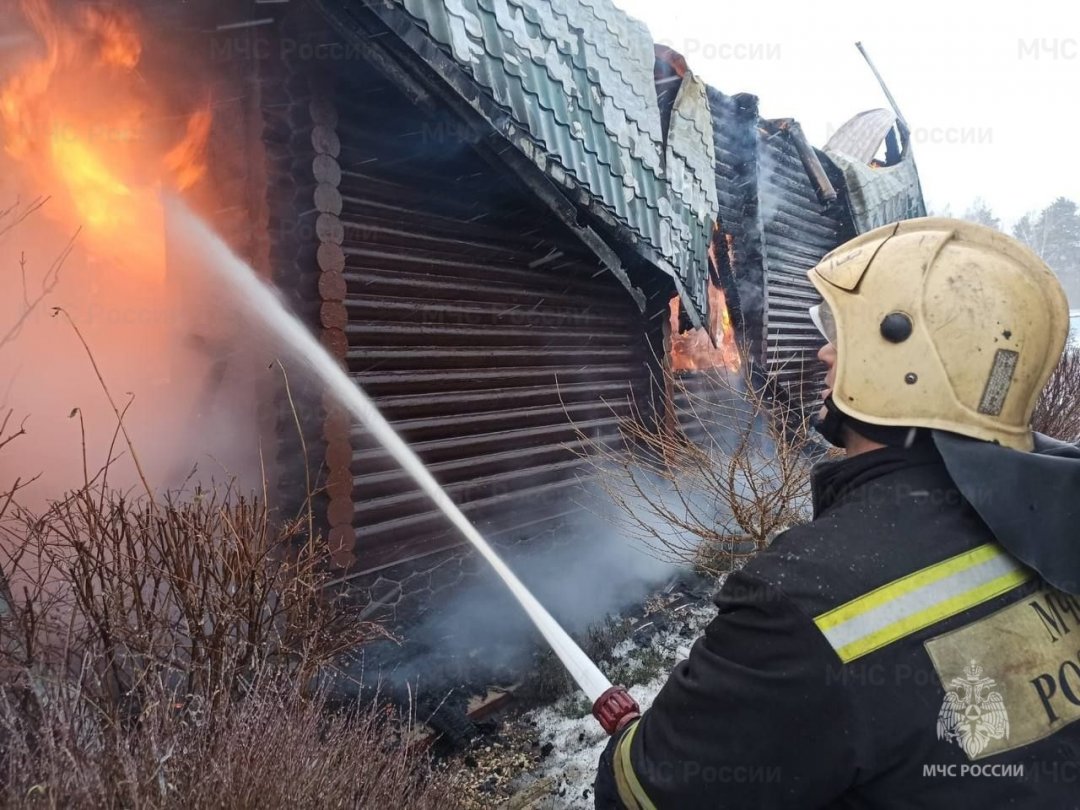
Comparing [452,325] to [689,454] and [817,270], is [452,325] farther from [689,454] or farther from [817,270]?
[817,270]

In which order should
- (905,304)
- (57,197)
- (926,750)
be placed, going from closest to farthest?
(926,750) < (905,304) < (57,197)

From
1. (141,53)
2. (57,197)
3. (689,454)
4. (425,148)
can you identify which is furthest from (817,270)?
(57,197)

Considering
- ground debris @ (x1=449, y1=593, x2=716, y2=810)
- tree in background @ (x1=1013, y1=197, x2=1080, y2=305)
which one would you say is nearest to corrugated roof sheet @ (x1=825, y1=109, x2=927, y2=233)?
ground debris @ (x1=449, y1=593, x2=716, y2=810)

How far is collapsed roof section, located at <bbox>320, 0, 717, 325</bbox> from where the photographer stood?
4.15 m

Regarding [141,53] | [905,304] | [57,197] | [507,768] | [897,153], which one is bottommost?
[507,768]

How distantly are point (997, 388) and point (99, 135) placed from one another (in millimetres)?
6581

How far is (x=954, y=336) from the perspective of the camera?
5.59 ft

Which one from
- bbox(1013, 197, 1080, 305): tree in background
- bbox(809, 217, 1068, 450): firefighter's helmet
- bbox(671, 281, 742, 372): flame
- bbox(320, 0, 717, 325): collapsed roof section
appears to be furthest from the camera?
bbox(1013, 197, 1080, 305): tree in background

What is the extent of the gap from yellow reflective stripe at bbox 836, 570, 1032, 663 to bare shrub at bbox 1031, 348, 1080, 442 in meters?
9.74

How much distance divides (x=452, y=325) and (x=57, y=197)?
3817 millimetres

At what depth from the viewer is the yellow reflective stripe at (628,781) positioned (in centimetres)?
157

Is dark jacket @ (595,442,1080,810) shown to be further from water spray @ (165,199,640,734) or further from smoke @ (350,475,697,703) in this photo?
smoke @ (350,475,697,703)

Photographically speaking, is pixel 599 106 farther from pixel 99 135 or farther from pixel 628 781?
pixel 628 781

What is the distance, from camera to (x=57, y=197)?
18.3 ft
